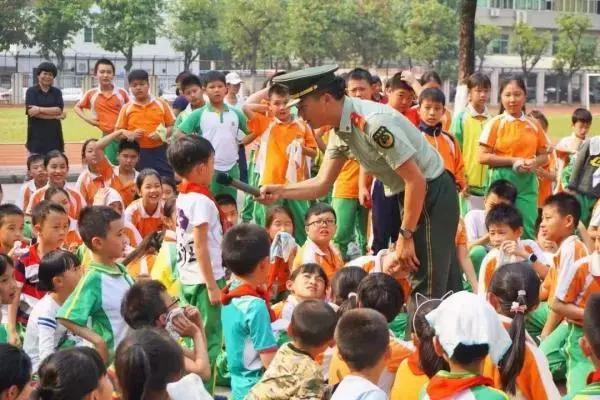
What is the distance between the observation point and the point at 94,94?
12.3m

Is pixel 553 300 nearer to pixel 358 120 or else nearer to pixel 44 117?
pixel 358 120

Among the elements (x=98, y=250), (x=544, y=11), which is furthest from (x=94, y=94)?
(x=544, y=11)

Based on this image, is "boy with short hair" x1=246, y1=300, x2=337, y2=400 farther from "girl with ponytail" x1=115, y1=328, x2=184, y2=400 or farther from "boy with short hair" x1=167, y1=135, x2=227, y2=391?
"boy with short hair" x1=167, y1=135, x2=227, y2=391

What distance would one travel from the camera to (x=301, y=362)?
473 cm

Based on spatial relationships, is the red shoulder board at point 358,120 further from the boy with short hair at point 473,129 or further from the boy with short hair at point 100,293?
the boy with short hair at point 473,129

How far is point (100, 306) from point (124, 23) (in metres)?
50.7

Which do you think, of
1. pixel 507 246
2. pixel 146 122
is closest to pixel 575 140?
pixel 146 122

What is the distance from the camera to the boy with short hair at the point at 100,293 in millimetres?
5527

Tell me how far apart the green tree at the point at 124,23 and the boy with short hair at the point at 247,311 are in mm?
50129

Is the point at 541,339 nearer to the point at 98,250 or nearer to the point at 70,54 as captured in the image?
the point at 98,250

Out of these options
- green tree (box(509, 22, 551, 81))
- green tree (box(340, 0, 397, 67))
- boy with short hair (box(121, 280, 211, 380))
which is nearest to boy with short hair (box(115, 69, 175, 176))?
boy with short hair (box(121, 280, 211, 380))

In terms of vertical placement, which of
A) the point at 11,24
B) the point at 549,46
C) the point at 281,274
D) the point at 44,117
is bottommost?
the point at 281,274

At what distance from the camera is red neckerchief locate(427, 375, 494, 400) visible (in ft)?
13.2

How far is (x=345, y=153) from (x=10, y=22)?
49.3 metres
